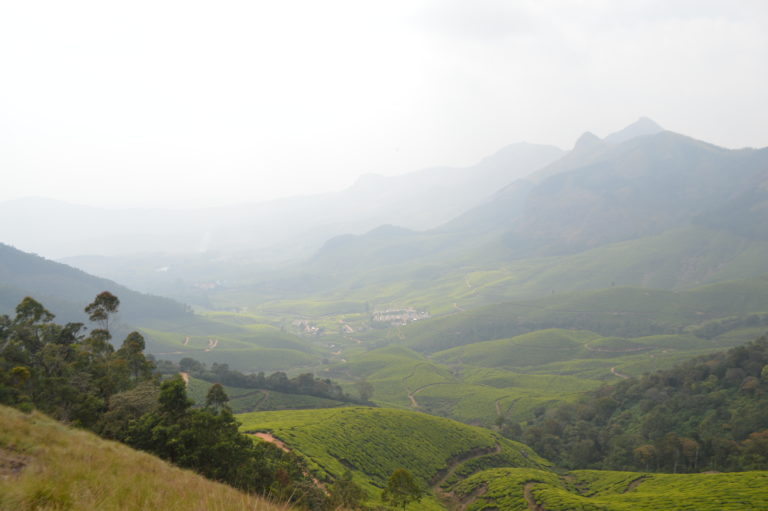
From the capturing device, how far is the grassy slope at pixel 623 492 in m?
50.5

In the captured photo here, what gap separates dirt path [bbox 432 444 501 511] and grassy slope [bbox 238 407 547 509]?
672mm

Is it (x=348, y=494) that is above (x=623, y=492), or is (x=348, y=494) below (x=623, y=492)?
above

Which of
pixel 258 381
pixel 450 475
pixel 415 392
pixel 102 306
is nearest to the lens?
pixel 102 306

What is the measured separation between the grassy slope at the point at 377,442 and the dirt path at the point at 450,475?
67 centimetres

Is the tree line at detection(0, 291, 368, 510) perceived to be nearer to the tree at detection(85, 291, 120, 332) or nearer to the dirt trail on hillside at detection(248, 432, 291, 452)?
the tree at detection(85, 291, 120, 332)

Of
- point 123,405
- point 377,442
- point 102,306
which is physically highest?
point 102,306

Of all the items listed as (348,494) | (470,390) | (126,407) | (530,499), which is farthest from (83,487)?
(470,390)

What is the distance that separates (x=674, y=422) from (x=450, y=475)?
67.0 m

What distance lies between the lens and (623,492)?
67.4m

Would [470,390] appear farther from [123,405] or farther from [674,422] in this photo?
[123,405]

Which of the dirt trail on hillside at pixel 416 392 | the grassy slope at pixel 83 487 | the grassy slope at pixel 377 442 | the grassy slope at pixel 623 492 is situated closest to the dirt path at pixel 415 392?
the dirt trail on hillside at pixel 416 392

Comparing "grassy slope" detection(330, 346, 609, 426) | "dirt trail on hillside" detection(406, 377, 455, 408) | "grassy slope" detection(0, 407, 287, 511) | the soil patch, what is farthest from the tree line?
"dirt trail on hillside" detection(406, 377, 455, 408)

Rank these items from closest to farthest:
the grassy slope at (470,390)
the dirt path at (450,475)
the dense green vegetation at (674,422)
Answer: the dirt path at (450,475) < the dense green vegetation at (674,422) < the grassy slope at (470,390)

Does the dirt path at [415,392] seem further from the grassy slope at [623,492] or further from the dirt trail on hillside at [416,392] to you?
the grassy slope at [623,492]
